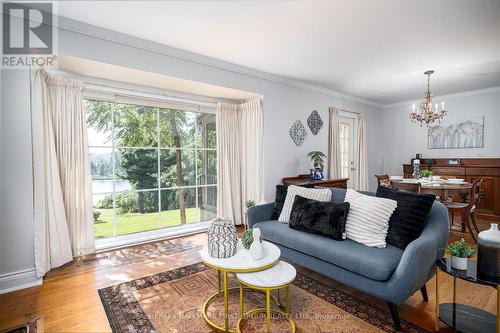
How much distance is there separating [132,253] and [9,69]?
2.34 m

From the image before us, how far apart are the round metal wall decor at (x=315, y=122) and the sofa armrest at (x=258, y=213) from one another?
236cm

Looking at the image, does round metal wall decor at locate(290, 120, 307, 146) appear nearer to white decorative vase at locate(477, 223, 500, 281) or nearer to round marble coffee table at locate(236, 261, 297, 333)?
round marble coffee table at locate(236, 261, 297, 333)

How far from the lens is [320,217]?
2.45 metres

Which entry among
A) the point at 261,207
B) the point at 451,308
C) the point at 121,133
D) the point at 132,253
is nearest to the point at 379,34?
the point at 261,207

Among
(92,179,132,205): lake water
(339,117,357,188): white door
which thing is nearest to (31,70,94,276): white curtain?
(92,179,132,205): lake water

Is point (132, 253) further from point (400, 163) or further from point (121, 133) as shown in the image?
point (400, 163)

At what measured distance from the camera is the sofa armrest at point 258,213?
303 cm

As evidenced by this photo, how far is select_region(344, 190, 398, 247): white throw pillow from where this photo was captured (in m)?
2.16

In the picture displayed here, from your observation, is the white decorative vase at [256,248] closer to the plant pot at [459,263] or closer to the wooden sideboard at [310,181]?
the plant pot at [459,263]

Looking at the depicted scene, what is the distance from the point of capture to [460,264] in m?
1.68

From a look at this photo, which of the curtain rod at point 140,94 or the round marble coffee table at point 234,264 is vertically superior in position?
the curtain rod at point 140,94

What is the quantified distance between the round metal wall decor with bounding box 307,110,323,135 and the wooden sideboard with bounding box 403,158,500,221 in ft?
9.81

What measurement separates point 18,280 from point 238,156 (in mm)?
3152

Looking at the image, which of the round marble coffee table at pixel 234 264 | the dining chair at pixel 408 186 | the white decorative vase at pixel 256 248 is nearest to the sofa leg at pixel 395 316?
the round marble coffee table at pixel 234 264
